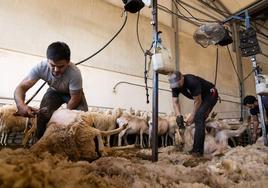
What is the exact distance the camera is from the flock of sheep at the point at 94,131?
1653mm

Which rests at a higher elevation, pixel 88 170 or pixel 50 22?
pixel 50 22

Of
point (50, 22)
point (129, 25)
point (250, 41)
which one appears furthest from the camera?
point (129, 25)

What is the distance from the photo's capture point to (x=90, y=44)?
20.3ft

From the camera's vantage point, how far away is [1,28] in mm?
4973

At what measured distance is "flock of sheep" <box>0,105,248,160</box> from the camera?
1653 millimetres

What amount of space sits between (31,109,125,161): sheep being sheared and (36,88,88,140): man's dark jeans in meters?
0.38

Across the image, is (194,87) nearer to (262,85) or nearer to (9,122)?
(262,85)

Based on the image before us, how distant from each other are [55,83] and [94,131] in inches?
34.6

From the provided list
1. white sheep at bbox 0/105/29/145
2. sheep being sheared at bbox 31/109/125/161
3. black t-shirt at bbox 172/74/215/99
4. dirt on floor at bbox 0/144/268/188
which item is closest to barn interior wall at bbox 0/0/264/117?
white sheep at bbox 0/105/29/145

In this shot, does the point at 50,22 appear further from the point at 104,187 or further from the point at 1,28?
the point at 104,187

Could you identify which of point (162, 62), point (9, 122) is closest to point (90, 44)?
point (9, 122)

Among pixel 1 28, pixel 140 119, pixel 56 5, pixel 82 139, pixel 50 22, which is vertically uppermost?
pixel 56 5

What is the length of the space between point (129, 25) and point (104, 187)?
6.73 m

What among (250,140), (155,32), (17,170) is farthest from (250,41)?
(17,170)
